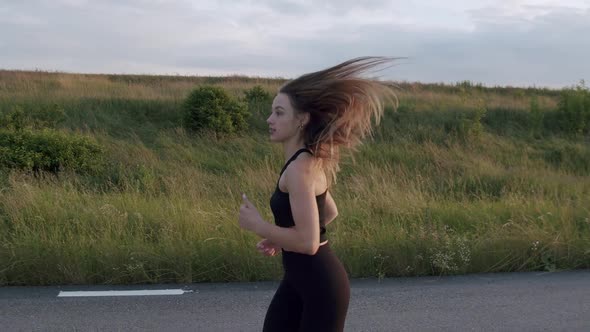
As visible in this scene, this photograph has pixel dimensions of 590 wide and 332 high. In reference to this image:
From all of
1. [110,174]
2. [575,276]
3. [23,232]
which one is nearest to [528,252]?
[575,276]

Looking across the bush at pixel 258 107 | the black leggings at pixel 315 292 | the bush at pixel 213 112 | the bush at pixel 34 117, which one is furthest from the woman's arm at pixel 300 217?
the bush at pixel 258 107

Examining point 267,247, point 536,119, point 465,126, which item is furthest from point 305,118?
point 536,119

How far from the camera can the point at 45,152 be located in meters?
12.8

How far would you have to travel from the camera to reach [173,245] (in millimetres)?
6395

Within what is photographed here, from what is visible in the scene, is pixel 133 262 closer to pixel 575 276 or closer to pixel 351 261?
pixel 351 261

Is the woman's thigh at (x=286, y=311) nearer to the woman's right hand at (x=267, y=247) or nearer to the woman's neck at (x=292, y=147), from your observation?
the woman's right hand at (x=267, y=247)

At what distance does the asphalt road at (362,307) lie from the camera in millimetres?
4797

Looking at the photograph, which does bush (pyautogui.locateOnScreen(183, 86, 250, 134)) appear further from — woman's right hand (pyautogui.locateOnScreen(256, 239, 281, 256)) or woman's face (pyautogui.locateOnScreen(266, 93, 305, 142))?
woman's face (pyautogui.locateOnScreen(266, 93, 305, 142))

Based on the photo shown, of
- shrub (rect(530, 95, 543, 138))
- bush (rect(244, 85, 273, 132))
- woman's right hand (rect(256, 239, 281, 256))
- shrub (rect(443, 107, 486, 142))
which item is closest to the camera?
woman's right hand (rect(256, 239, 281, 256))

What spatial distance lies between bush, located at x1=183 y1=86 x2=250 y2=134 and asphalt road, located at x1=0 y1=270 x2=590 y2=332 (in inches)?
501

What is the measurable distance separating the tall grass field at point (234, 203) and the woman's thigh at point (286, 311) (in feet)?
4.33

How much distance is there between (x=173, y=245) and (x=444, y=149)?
523 inches

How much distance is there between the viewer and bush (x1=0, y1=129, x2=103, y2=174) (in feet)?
40.7

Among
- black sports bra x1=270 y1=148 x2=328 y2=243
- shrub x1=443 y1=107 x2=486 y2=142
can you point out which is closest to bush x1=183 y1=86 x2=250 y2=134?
shrub x1=443 y1=107 x2=486 y2=142
